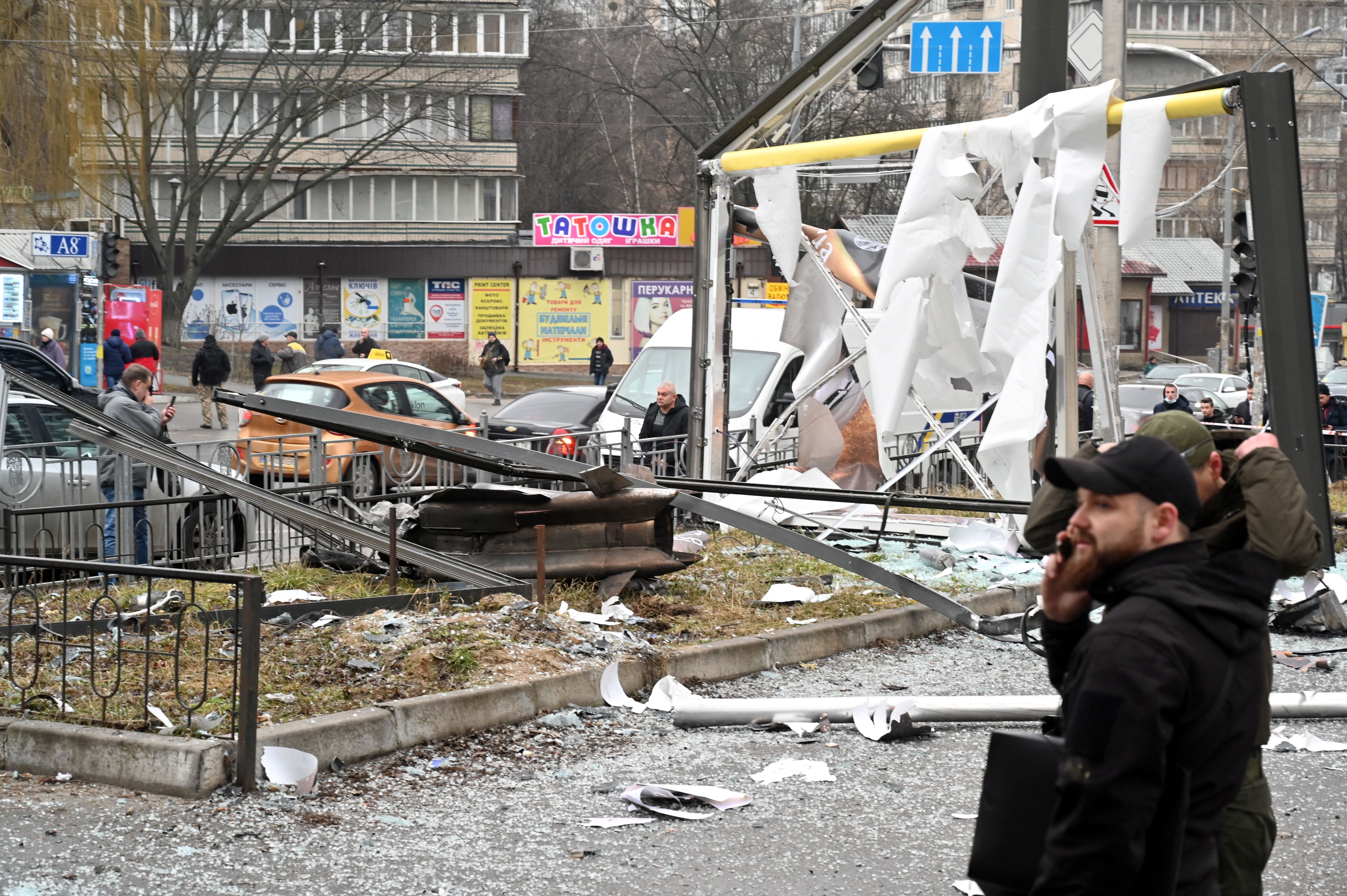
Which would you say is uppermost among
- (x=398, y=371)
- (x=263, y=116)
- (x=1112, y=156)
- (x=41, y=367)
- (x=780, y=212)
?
(x=263, y=116)

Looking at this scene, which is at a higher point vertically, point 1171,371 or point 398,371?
point 398,371

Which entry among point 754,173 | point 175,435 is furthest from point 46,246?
point 754,173

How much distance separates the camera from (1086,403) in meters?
17.5

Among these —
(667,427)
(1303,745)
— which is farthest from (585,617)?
(667,427)

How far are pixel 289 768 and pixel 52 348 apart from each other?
23.6 m

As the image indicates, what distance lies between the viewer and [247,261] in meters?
51.2

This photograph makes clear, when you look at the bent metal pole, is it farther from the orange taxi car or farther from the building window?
the building window

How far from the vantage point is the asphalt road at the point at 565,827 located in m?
4.94

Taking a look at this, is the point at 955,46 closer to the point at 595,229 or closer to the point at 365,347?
the point at 365,347

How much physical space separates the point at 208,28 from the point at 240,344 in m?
11.8

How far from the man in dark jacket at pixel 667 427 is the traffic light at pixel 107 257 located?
54.2 feet

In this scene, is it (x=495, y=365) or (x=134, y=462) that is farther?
(x=495, y=365)

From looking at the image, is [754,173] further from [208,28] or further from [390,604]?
[208,28]

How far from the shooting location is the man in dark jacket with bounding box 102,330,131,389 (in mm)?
27438
